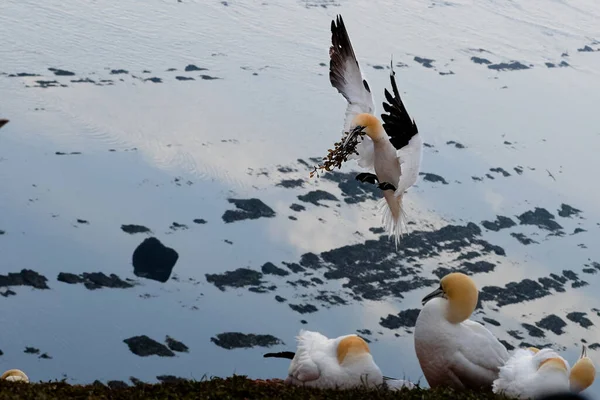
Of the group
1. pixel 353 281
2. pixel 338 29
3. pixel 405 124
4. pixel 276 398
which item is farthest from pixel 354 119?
pixel 353 281

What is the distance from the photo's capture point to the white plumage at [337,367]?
7.99m

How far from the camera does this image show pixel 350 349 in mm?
8055

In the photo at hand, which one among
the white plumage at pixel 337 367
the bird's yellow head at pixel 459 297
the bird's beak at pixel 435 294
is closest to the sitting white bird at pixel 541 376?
the bird's yellow head at pixel 459 297

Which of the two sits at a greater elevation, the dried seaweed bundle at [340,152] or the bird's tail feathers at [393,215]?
the dried seaweed bundle at [340,152]

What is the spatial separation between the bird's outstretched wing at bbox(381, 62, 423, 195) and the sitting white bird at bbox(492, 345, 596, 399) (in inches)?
112

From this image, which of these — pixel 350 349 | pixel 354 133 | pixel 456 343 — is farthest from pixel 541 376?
pixel 354 133

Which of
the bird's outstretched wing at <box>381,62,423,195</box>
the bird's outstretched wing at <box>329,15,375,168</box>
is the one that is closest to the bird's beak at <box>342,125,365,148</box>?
the bird's outstretched wing at <box>381,62,423,195</box>

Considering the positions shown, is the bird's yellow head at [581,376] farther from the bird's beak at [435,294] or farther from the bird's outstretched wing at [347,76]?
the bird's outstretched wing at [347,76]

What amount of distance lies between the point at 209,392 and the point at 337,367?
109 centimetres

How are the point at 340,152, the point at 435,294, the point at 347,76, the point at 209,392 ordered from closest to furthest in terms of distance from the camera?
the point at 209,392, the point at 435,294, the point at 340,152, the point at 347,76

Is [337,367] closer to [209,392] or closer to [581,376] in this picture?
[209,392]

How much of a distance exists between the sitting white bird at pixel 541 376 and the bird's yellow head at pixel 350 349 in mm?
1080

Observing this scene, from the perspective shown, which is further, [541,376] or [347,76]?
[347,76]

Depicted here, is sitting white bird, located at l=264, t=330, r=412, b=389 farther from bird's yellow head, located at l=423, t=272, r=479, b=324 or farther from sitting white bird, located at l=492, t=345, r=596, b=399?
sitting white bird, located at l=492, t=345, r=596, b=399
